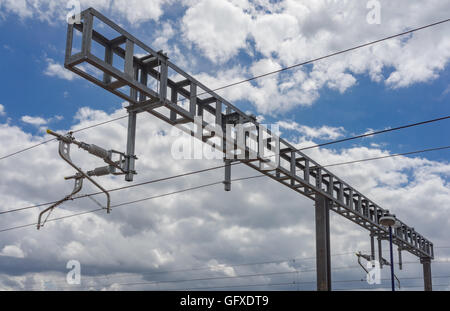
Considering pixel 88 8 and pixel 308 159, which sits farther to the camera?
pixel 308 159

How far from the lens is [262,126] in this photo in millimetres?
17844

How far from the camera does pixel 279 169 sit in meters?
18.9

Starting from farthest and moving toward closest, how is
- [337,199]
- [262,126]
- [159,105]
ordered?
[337,199]
[262,126]
[159,105]
